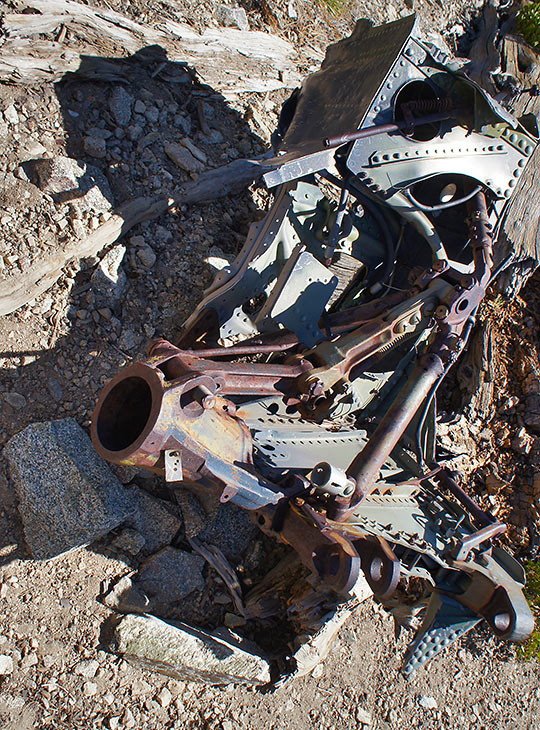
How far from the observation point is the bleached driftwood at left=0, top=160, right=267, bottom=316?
3.50 metres

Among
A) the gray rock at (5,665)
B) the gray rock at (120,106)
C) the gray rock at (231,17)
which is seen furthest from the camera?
the gray rock at (231,17)

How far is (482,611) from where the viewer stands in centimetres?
317

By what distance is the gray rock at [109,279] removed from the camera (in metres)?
3.72

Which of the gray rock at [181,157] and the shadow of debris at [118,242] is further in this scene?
the gray rock at [181,157]

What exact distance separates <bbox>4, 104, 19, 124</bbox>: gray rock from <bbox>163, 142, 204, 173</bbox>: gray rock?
101 cm

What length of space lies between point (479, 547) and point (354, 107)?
2701 mm

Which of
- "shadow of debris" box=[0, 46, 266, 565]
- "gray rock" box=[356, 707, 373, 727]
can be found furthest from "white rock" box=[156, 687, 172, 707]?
A: "gray rock" box=[356, 707, 373, 727]

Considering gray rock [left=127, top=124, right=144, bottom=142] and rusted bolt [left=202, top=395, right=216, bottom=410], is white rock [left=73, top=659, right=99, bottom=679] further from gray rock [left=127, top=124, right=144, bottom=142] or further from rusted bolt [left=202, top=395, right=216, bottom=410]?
gray rock [left=127, top=124, right=144, bottom=142]

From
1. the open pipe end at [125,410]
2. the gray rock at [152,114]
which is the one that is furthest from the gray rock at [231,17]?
the open pipe end at [125,410]

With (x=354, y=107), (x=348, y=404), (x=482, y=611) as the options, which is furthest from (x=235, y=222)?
(x=482, y=611)

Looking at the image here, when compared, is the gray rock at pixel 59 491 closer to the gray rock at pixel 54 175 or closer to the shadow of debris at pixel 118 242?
the shadow of debris at pixel 118 242

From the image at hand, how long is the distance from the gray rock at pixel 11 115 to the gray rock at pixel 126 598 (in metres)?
2.97

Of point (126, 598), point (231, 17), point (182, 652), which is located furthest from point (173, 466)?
point (231, 17)

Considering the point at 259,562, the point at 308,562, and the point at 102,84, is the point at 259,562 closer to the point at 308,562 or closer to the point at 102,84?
the point at 308,562
